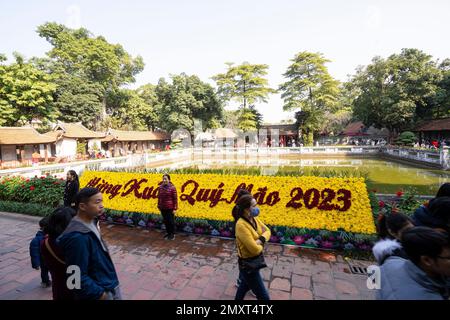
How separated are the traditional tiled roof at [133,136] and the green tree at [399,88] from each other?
1163 inches

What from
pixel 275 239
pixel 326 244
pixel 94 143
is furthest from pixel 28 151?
pixel 326 244

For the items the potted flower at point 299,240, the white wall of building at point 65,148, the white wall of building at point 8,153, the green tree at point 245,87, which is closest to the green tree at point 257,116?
the green tree at point 245,87

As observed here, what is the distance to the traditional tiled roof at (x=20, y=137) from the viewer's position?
67.3 feet

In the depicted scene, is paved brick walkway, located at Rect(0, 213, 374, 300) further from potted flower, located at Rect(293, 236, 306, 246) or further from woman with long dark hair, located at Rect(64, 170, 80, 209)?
woman with long dark hair, located at Rect(64, 170, 80, 209)

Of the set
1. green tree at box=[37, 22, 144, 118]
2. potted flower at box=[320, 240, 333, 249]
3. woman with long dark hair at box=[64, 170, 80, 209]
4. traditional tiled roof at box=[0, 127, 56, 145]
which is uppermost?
green tree at box=[37, 22, 144, 118]

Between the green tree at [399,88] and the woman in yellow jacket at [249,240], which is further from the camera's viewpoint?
the green tree at [399,88]

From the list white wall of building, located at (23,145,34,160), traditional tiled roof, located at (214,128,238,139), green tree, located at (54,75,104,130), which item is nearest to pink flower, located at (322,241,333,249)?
white wall of building, located at (23,145,34,160)

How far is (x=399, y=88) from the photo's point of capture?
85.1 ft

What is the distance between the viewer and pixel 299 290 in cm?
372

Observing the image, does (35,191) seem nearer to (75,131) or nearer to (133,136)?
(75,131)

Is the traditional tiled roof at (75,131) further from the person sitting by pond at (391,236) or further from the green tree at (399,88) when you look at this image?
the green tree at (399,88)

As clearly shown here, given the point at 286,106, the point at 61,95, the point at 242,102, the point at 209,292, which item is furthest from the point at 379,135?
the point at 61,95

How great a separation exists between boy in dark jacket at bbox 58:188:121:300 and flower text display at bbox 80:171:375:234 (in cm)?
383

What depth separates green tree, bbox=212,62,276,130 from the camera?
1439 inches
